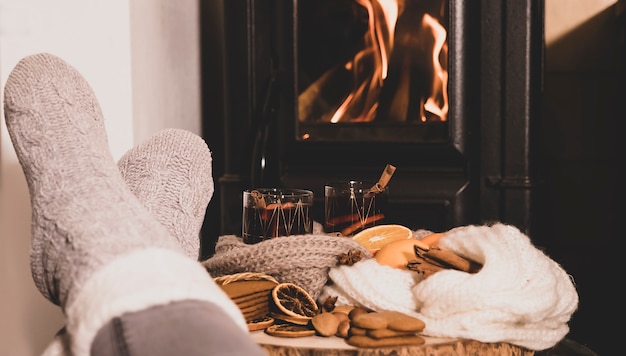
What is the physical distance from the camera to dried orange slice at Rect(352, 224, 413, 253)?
965mm

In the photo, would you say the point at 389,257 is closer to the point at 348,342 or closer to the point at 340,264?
the point at 340,264

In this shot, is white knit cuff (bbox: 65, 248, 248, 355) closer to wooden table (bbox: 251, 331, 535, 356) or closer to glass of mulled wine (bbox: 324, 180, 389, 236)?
wooden table (bbox: 251, 331, 535, 356)

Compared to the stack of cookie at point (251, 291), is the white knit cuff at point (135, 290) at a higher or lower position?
higher

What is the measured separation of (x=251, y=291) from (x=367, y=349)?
0.51 ft

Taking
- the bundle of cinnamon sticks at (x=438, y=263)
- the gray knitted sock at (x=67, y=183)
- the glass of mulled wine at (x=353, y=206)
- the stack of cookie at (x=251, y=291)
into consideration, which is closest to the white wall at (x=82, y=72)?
the gray knitted sock at (x=67, y=183)

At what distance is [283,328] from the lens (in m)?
0.75

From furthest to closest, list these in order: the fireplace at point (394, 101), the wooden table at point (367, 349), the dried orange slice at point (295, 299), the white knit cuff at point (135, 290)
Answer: the fireplace at point (394, 101) < the dried orange slice at point (295, 299) < the wooden table at point (367, 349) < the white knit cuff at point (135, 290)

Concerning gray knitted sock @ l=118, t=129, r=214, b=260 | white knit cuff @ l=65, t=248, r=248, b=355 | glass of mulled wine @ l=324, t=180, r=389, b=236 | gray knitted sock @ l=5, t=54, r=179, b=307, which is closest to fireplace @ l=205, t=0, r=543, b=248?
glass of mulled wine @ l=324, t=180, r=389, b=236

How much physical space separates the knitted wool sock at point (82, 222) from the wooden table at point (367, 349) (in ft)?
0.83

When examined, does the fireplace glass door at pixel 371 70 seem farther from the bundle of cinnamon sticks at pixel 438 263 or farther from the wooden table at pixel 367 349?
the wooden table at pixel 367 349

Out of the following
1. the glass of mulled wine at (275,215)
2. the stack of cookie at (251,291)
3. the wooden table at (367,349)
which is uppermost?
the glass of mulled wine at (275,215)

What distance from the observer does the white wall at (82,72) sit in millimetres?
824

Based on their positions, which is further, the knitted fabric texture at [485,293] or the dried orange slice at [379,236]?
the dried orange slice at [379,236]

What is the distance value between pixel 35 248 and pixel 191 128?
4.04ft
